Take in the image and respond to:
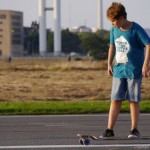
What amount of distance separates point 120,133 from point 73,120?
2.77m

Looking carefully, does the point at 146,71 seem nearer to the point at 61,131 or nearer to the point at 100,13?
the point at 61,131

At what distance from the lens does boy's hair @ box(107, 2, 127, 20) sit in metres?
8.50

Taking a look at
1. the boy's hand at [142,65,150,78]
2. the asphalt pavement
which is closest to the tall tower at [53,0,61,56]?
the asphalt pavement

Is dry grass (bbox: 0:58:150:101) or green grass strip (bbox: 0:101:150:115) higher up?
green grass strip (bbox: 0:101:150:115)

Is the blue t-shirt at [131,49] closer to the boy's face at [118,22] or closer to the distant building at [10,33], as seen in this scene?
the boy's face at [118,22]

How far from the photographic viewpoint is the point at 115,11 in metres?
8.50

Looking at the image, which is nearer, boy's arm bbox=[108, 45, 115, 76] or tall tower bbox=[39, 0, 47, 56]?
boy's arm bbox=[108, 45, 115, 76]

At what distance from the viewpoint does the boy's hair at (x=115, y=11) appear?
8500 millimetres

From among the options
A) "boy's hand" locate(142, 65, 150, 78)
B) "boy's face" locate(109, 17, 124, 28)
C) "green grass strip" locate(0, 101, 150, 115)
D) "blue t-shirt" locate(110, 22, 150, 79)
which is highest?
"boy's face" locate(109, 17, 124, 28)

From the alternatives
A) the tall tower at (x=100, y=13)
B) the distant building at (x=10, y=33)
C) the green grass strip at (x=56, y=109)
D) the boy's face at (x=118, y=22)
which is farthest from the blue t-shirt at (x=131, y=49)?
the tall tower at (x=100, y=13)

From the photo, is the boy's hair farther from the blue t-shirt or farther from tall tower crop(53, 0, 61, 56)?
tall tower crop(53, 0, 61, 56)

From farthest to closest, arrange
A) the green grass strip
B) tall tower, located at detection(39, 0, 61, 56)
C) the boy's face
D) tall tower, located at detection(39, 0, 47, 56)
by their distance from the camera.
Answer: tall tower, located at detection(39, 0, 61, 56) < tall tower, located at detection(39, 0, 47, 56) < the green grass strip < the boy's face

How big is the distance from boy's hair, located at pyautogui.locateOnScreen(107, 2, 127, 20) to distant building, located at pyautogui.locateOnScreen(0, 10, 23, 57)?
135m

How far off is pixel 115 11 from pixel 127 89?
1127 millimetres
